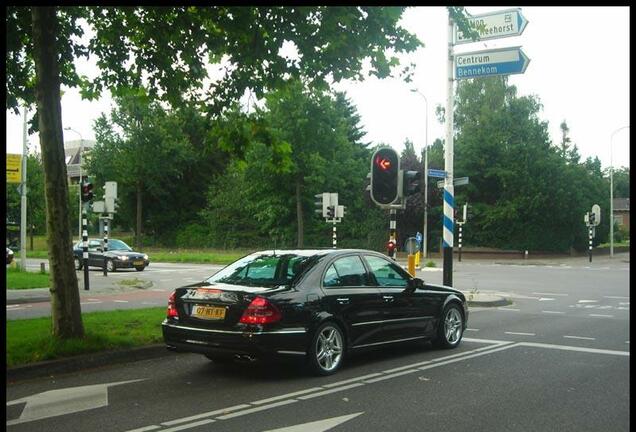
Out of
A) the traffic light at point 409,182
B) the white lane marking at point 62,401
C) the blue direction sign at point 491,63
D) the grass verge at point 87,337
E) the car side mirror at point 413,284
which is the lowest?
the white lane marking at point 62,401

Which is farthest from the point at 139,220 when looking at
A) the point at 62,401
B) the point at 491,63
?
the point at 62,401

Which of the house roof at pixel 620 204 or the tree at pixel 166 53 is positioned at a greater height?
the house roof at pixel 620 204

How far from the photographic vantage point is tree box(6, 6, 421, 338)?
8883mm

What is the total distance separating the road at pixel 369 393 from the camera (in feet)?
A: 19.4

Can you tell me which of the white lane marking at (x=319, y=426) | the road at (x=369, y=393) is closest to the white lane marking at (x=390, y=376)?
the road at (x=369, y=393)

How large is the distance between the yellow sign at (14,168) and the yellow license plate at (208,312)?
17.2 metres

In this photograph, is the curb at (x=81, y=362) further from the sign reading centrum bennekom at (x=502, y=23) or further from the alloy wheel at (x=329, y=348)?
the sign reading centrum bennekom at (x=502, y=23)

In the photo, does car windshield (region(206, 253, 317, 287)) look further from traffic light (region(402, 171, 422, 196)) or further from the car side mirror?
traffic light (region(402, 171, 422, 196))

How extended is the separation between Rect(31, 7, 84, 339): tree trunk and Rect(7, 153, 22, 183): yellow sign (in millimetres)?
15172

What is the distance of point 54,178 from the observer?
8859 mm

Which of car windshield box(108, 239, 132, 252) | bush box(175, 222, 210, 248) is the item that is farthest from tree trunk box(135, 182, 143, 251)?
car windshield box(108, 239, 132, 252)

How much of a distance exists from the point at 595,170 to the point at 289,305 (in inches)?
2087

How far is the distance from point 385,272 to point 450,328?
61.1 inches
